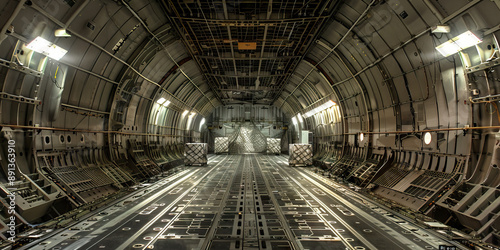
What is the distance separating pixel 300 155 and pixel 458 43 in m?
13.4

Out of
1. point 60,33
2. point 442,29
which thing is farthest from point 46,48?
point 442,29

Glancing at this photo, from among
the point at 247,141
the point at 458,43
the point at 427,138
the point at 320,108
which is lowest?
the point at 247,141

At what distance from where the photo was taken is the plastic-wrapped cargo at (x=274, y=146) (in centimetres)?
3388

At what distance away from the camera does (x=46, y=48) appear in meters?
7.25

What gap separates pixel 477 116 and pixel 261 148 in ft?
92.0

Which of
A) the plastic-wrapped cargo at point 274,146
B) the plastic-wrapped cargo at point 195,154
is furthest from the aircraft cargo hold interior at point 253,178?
the plastic-wrapped cargo at point 274,146

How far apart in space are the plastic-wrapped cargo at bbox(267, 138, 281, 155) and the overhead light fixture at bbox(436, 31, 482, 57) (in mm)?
26847

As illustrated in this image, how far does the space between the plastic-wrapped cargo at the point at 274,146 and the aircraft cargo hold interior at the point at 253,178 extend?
18.2 m

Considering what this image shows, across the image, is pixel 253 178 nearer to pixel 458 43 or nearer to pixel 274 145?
pixel 458 43

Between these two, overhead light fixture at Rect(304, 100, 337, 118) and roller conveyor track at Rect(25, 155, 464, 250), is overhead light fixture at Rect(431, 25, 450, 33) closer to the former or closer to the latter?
roller conveyor track at Rect(25, 155, 464, 250)

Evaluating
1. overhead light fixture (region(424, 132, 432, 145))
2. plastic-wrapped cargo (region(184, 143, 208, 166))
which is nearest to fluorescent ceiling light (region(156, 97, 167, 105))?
plastic-wrapped cargo (region(184, 143, 208, 166))

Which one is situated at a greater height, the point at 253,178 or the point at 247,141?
the point at 247,141

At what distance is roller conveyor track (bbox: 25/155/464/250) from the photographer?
5.24 meters

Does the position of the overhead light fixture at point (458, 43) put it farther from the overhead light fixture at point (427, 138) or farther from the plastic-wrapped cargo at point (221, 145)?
the plastic-wrapped cargo at point (221, 145)
